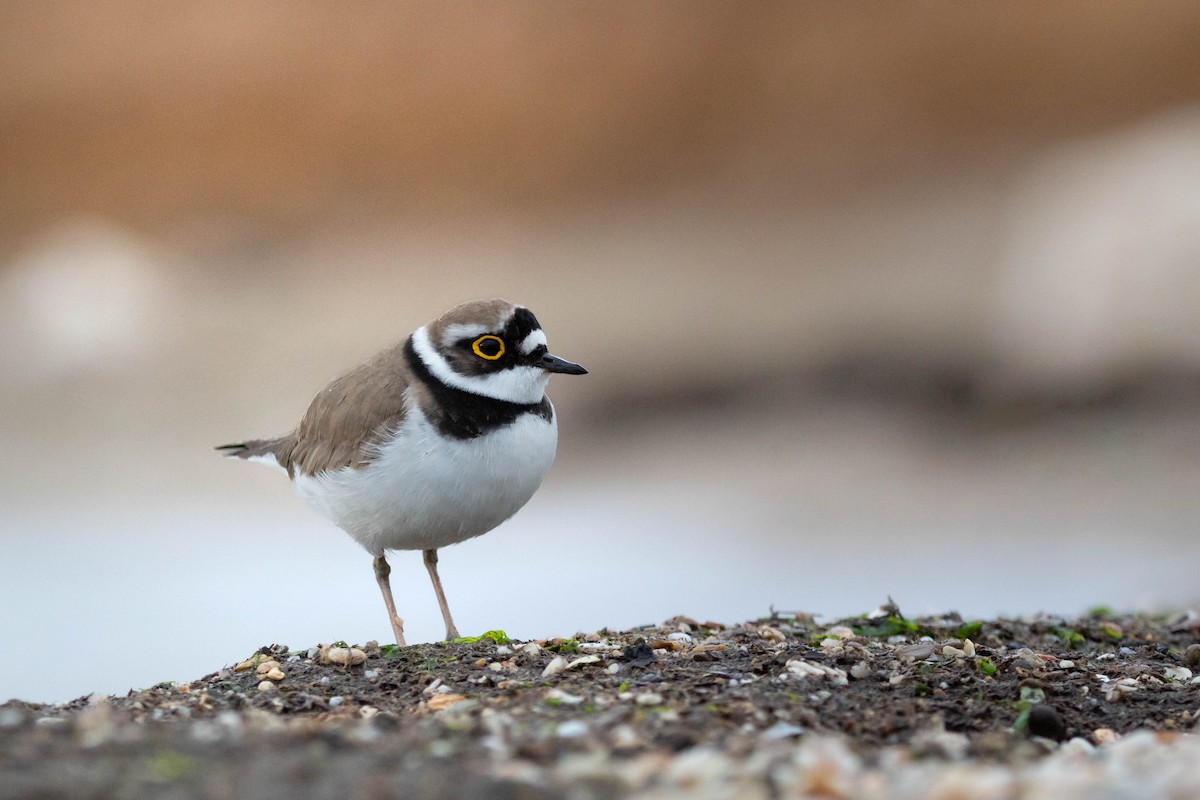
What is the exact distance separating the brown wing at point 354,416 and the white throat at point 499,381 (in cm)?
14

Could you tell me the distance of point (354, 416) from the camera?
4762 millimetres

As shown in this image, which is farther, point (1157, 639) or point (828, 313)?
point (828, 313)

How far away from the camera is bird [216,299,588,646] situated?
14.7 feet

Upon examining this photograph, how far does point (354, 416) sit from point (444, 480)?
547mm

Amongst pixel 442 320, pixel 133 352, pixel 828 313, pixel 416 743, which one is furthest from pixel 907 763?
pixel 133 352

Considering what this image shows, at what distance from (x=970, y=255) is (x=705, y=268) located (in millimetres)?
3025

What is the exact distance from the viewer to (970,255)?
1405cm

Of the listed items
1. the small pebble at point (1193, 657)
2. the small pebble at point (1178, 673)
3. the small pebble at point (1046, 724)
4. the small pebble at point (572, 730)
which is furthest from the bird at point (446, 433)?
the small pebble at point (1193, 657)

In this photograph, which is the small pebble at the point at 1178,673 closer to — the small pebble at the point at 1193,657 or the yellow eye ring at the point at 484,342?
the small pebble at the point at 1193,657

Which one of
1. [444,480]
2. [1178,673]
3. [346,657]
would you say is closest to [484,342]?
[444,480]

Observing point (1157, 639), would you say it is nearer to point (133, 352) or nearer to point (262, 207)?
point (262, 207)

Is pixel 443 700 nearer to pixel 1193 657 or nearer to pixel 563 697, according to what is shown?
pixel 563 697

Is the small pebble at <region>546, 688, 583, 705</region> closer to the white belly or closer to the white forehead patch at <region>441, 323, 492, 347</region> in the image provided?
the white belly

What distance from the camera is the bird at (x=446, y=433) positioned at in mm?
4477
